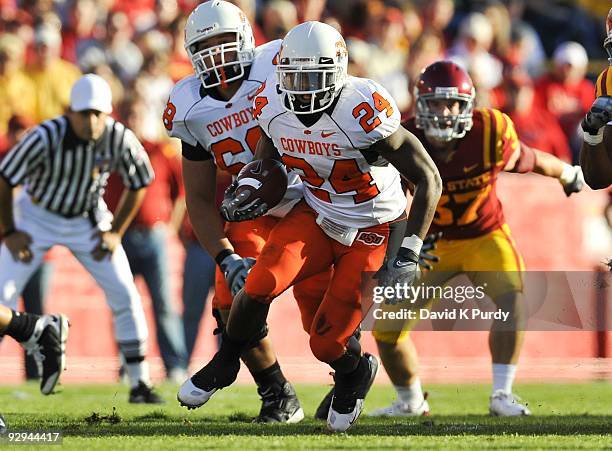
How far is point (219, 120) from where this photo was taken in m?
6.35

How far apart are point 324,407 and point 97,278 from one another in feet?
6.32

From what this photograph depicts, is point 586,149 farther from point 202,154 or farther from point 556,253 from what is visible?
point 556,253

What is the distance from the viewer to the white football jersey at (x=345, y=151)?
564 cm

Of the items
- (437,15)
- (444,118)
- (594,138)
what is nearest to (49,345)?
(444,118)

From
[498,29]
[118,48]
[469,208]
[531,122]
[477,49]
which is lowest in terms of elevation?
[531,122]

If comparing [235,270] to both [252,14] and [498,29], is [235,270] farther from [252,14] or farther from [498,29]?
[498,29]

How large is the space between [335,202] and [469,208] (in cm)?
147

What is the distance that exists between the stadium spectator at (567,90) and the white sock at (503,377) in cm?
479

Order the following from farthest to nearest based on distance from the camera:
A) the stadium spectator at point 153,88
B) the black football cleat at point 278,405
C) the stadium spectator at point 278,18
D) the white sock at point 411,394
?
the stadium spectator at point 278,18 → the stadium spectator at point 153,88 → the white sock at point 411,394 → the black football cleat at point 278,405

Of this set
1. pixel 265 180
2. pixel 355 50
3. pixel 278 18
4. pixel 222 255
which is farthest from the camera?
pixel 278 18

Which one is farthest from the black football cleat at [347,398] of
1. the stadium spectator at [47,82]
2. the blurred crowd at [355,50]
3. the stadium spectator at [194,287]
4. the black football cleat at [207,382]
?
the stadium spectator at [47,82]

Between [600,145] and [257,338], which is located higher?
[600,145]

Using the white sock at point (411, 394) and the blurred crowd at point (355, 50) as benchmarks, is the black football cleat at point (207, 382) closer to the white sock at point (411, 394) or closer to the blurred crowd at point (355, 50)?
the white sock at point (411, 394)

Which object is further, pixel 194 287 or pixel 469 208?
pixel 194 287
